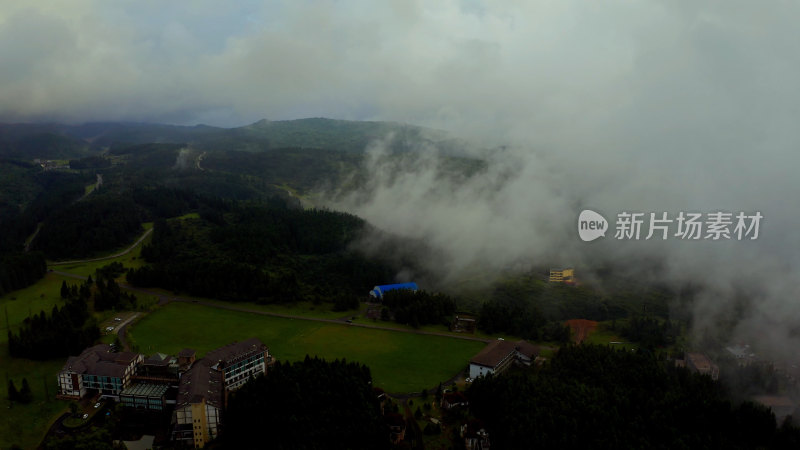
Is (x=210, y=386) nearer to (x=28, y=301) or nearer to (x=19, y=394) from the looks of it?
(x=19, y=394)

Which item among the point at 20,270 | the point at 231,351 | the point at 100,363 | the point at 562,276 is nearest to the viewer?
the point at 100,363

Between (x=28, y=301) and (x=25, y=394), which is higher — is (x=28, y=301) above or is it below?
above

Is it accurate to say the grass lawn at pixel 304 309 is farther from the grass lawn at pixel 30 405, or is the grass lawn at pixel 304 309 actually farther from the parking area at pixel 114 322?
the grass lawn at pixel 30 405

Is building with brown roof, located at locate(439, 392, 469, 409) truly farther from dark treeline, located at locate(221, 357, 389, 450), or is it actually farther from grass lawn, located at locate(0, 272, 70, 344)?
grass lawn, located at locate(0, 272, 70, 344)

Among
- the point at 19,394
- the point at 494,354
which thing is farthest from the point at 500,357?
the point at 19,394

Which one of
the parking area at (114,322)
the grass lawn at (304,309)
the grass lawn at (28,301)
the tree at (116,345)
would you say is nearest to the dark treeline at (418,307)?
the grass lawn at (304,309)

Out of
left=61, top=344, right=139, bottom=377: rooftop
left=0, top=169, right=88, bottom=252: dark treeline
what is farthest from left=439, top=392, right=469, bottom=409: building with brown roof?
left=0, top=169, right=88, bottom=252: dark treeline
